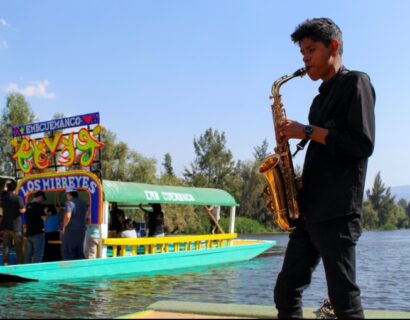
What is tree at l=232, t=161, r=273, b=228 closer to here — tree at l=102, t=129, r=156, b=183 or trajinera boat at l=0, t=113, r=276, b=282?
tree at l=102, t=129, r=156, b=183

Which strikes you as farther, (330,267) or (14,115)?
(14,115)

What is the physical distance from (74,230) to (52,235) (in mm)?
1649

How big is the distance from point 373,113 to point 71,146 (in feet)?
36.5

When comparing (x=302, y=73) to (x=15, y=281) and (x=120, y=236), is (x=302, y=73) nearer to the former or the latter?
(x=15, y=281)

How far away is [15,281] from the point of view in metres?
11.2

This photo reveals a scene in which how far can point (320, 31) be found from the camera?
11.0 feet

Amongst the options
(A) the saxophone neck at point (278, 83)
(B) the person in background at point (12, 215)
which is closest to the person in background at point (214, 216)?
(B) the person in background at point (12, 215)

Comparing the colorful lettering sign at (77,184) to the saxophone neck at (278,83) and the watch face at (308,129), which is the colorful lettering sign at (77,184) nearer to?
the saxophone neck at (278,83)

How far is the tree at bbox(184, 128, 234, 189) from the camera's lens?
71.7 metres

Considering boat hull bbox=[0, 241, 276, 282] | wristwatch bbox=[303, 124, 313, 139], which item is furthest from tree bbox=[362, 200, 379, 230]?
wristwatch bbox=[303, 124, 313, 139]

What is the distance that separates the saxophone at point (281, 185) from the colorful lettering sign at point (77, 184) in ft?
31.3

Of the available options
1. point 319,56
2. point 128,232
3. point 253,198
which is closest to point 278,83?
point 319,56

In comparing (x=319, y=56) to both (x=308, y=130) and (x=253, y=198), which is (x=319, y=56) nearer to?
(x=308, y=130)

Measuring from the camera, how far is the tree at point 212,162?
2822 inches
